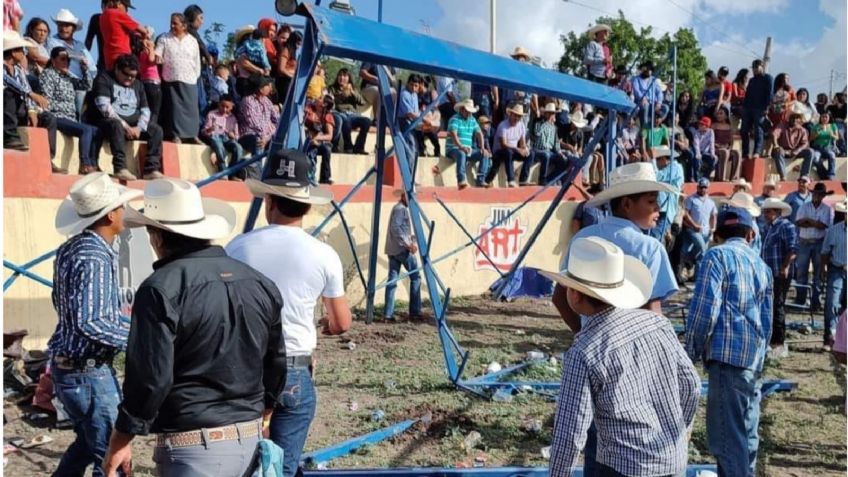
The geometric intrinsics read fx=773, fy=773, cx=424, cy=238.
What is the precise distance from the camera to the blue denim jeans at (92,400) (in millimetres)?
3398

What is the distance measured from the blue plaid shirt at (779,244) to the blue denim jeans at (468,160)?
17.0 feet

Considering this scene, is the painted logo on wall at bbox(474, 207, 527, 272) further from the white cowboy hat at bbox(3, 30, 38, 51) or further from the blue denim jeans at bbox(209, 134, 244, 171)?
the white cowboy hat at bbox(3, 30, 38, 51)

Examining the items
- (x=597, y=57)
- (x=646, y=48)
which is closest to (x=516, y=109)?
(x=597, y=57)

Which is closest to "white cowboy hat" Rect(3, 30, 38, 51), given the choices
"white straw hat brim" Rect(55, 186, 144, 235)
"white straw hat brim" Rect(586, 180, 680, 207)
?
"white straw hat brim" Rect(55, 186, 144, 235)

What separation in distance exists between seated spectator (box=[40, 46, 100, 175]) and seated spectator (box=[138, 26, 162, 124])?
0.91m

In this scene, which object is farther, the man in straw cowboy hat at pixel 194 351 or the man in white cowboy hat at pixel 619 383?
the man in white cowboy hat at pixel 619 383

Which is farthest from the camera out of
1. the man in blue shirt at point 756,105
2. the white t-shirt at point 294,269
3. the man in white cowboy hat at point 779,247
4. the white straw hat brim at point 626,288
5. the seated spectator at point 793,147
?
the seated spectator at point 793,147

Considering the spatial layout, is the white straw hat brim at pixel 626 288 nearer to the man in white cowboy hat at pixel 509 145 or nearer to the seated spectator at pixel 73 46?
the seated spectator at pixel 73 46

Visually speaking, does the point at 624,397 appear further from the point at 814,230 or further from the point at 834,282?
the point at 814,230

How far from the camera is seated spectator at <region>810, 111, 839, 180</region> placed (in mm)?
18812

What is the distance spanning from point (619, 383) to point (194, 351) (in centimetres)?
148

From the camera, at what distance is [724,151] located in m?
17.7

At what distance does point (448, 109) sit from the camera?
15.0 meters

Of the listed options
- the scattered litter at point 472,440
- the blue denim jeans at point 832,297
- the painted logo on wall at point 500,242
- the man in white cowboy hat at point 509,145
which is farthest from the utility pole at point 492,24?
the scattered litter at point 472,440
